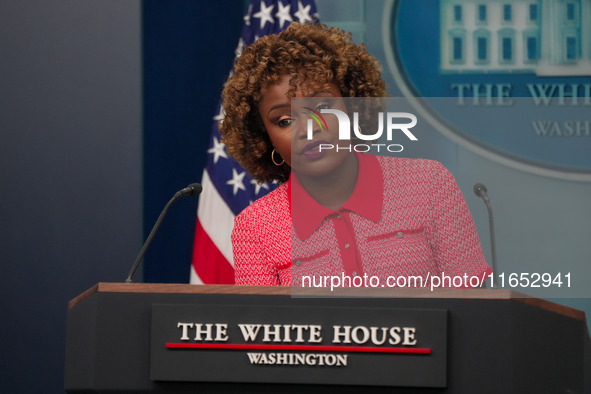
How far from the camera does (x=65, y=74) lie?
3953 mm

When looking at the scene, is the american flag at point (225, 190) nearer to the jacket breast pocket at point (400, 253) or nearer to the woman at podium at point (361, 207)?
the woman at podium at point (361, 207)

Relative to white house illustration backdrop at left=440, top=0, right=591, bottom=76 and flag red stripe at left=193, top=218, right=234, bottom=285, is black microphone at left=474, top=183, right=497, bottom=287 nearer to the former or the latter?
white house illustration backdrop at left=440, top=0, right=591, bottom=76

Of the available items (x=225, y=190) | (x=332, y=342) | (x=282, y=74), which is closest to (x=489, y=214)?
(x=332, y=342)

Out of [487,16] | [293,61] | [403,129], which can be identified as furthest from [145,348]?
[487,16]

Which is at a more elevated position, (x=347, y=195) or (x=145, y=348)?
(x=347, y=195)

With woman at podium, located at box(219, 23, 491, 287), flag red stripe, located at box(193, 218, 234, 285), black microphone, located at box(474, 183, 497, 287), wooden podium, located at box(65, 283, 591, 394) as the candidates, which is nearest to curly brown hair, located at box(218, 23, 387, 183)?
woman at podium, located at box(219, 23, 491, 287)

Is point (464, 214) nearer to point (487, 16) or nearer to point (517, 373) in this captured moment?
point (517, 373)

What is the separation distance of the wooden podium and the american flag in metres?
1.98

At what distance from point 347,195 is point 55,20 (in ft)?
8.17

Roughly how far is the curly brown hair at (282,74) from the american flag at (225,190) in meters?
1.36

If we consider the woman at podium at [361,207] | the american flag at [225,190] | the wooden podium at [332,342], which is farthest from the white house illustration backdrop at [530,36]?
the wooden podium at [332,342]

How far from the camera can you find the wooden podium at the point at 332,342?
1684 millimetres

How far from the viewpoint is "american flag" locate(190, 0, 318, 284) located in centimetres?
379

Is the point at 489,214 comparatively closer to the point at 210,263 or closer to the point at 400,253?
the point at 400,253
